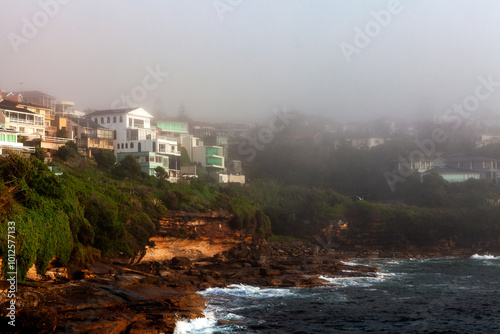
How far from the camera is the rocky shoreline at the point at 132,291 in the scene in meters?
22.4

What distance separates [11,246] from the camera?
25.6 meters

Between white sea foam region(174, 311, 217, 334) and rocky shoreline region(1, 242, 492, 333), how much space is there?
316mm

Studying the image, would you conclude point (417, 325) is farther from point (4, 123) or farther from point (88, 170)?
point (4, 123)

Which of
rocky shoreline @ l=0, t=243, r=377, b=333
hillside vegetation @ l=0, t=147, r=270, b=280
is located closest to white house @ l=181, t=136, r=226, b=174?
hillside vegetation @ l=0, t=147, r=270, b=280

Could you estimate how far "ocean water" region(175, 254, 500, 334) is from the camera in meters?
26.5

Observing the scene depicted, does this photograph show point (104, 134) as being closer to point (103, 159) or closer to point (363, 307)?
point (103, 159)

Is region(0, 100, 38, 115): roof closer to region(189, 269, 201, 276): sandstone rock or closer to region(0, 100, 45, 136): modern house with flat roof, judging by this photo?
region(0, 100, 45, 136): modern house with flat roof

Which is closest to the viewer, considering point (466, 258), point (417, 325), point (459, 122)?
point (417, 325)

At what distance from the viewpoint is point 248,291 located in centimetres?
3631

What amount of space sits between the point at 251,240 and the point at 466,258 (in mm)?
29604

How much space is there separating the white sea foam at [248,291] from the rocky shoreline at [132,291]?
0.96 metres

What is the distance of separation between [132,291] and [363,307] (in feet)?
45.9

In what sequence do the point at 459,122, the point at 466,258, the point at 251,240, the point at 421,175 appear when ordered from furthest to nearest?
the point at 459,122, the point at 421,175, the point at 466,258, the point at 251,240

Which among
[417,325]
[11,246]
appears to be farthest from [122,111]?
[417,325]
